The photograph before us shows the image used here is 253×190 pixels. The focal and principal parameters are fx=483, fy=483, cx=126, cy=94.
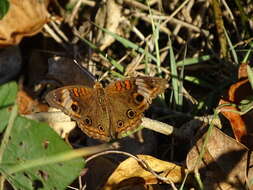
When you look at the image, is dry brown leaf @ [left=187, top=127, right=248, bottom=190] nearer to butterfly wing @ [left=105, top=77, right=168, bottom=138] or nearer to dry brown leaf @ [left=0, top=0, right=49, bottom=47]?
butterfly wing @ [left=105, top=77, right=168, bottom=138]

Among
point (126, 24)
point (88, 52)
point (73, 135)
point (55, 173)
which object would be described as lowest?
point (73, 135)

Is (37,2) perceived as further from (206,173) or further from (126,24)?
(206,173)

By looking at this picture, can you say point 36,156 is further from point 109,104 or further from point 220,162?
point 220,162

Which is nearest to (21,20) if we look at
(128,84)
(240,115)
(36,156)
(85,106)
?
(85,106)

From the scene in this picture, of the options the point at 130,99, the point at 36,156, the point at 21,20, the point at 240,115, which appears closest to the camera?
the point at 36,156

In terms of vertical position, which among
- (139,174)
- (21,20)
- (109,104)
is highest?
(21,20)

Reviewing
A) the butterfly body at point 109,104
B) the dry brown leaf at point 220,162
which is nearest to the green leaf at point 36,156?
the butterfly body at point 109,104

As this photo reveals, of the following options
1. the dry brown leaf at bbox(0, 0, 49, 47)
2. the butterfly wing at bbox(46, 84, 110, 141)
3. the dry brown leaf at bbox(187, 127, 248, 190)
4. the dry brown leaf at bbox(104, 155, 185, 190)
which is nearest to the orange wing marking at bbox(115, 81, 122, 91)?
the butterfly wing at bbox(46, 84, 110, 141)

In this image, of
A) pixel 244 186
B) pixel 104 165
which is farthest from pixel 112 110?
pixel 244 186
